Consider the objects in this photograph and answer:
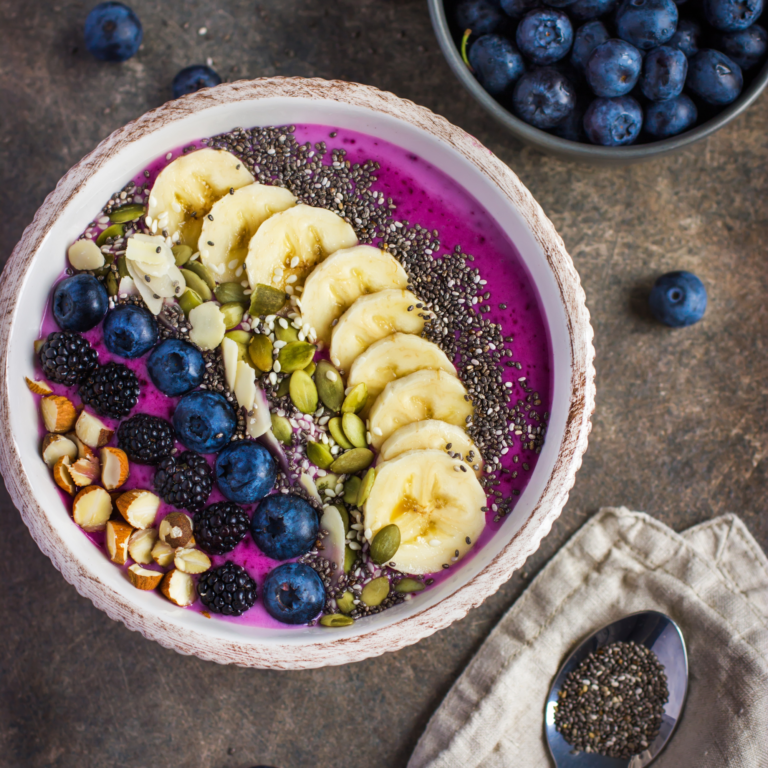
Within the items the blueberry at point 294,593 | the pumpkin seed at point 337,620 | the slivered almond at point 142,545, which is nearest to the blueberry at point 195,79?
the slivered almond at point 142,545

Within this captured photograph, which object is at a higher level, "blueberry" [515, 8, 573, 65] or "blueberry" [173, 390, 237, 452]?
"blueberry" [515, 8, 573, 65]

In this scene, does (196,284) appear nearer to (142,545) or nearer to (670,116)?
(142,545)

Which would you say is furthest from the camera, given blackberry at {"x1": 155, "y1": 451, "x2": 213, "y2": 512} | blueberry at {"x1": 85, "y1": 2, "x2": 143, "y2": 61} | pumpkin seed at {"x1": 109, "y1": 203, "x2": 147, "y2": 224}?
blueberry at {"x1": 85, "y1": 2, "x2": 143, "y2": 61}

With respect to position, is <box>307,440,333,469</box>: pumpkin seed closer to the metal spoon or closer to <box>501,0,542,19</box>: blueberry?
the metal spoon

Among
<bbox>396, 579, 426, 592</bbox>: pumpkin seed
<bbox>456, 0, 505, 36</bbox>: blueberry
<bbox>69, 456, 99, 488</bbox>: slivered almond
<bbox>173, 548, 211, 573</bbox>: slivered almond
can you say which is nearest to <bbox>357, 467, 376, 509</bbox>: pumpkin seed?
<bbox>396, 579, 426, 592</bbox>: pumpkin seed

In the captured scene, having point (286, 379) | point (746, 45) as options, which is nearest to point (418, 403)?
point (286, 379)

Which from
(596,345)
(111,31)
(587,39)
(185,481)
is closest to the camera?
(185,481)

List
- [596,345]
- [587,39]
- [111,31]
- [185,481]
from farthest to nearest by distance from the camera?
[596,345] → [111,31] → [587,39] → [185,481]

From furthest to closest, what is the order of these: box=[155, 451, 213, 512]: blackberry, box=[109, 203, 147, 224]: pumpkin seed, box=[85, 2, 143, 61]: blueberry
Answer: box=[85, 2, 143, 61]: blueberry, box=[109, 203, 147, 224]: pumpkin seed, box=[155, 451, 213, 512]: blackberry
